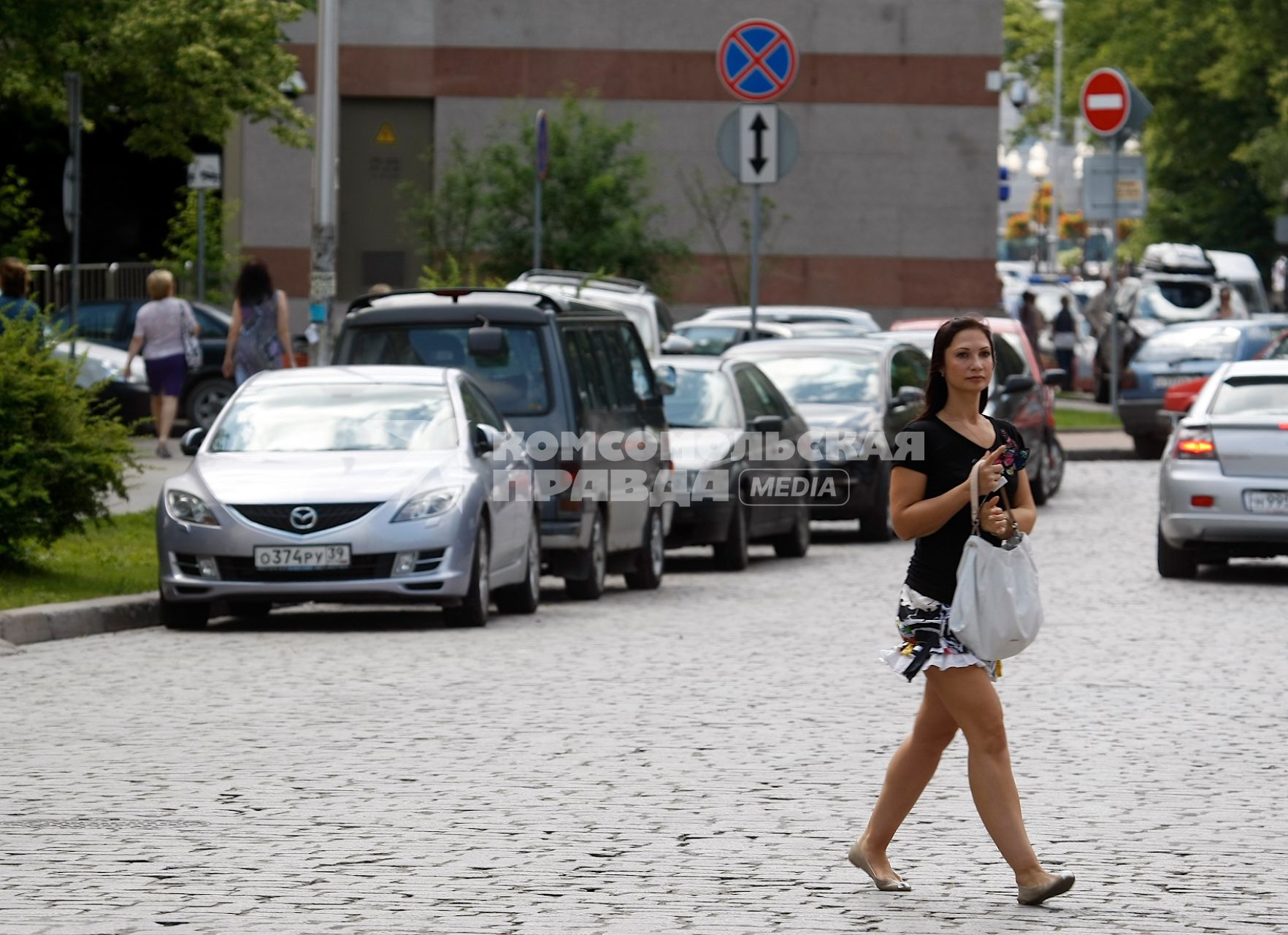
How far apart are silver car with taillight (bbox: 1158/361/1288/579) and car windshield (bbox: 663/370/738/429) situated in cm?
339

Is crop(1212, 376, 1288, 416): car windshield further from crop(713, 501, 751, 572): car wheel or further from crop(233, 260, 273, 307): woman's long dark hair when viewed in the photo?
crop(233, 260, 273, 307): woman's long dark hair

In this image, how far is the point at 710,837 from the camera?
818 centimetres

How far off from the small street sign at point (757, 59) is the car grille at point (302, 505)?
9534mm

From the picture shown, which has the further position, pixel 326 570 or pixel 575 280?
pixel 575 280

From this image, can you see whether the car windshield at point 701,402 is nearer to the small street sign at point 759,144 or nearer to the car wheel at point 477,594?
the small street sign at point 759,144

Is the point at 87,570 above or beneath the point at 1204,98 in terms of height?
beneath

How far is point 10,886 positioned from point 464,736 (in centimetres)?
Answer: 324

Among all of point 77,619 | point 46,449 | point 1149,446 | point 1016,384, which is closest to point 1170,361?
point 1149,446

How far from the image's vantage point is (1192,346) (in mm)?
32500

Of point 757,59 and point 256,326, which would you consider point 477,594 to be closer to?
point 256,326

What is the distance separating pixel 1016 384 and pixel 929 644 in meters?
17.1

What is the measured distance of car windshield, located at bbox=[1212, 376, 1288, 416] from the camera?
58.5 ft

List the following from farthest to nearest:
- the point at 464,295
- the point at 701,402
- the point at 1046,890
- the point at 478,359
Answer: the point at 701,402 < the point at 464,295 < the point at 478,359 < the point at 1046,890

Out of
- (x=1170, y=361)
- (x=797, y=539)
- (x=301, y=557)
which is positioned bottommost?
(x=797, y=539)
